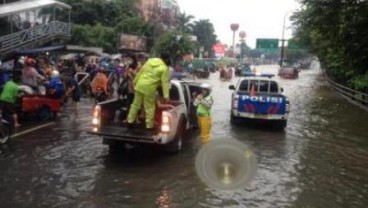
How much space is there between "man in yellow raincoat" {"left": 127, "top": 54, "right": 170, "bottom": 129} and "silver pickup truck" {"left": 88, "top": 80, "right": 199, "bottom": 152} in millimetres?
313

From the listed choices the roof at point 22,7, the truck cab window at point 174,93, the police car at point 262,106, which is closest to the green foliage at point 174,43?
the roof at point 22,7

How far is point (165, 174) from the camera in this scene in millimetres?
9477

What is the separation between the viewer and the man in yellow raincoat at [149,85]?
1023 cm

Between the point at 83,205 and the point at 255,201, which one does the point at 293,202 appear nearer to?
the point at 255,201

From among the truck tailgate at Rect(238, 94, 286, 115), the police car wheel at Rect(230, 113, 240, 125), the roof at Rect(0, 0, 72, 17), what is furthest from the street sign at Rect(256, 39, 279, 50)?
the truck tailgate at Rect(238, 94, 286, 115)

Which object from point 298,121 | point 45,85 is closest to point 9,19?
point 45,85

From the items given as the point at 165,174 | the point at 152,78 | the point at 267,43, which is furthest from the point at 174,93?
the point at 267,43

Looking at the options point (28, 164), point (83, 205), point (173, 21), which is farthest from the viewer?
point (173, 21)

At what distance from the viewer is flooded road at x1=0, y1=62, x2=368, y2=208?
7.89 meters

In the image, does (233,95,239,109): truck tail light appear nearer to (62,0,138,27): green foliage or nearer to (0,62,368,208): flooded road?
(0,62,368,208): flooded road

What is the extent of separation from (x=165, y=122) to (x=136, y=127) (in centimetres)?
95

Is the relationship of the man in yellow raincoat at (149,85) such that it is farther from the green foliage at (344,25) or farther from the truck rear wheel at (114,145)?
the green foliage at (344,25)

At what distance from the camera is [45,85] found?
1639 cm

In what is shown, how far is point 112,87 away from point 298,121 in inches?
397
